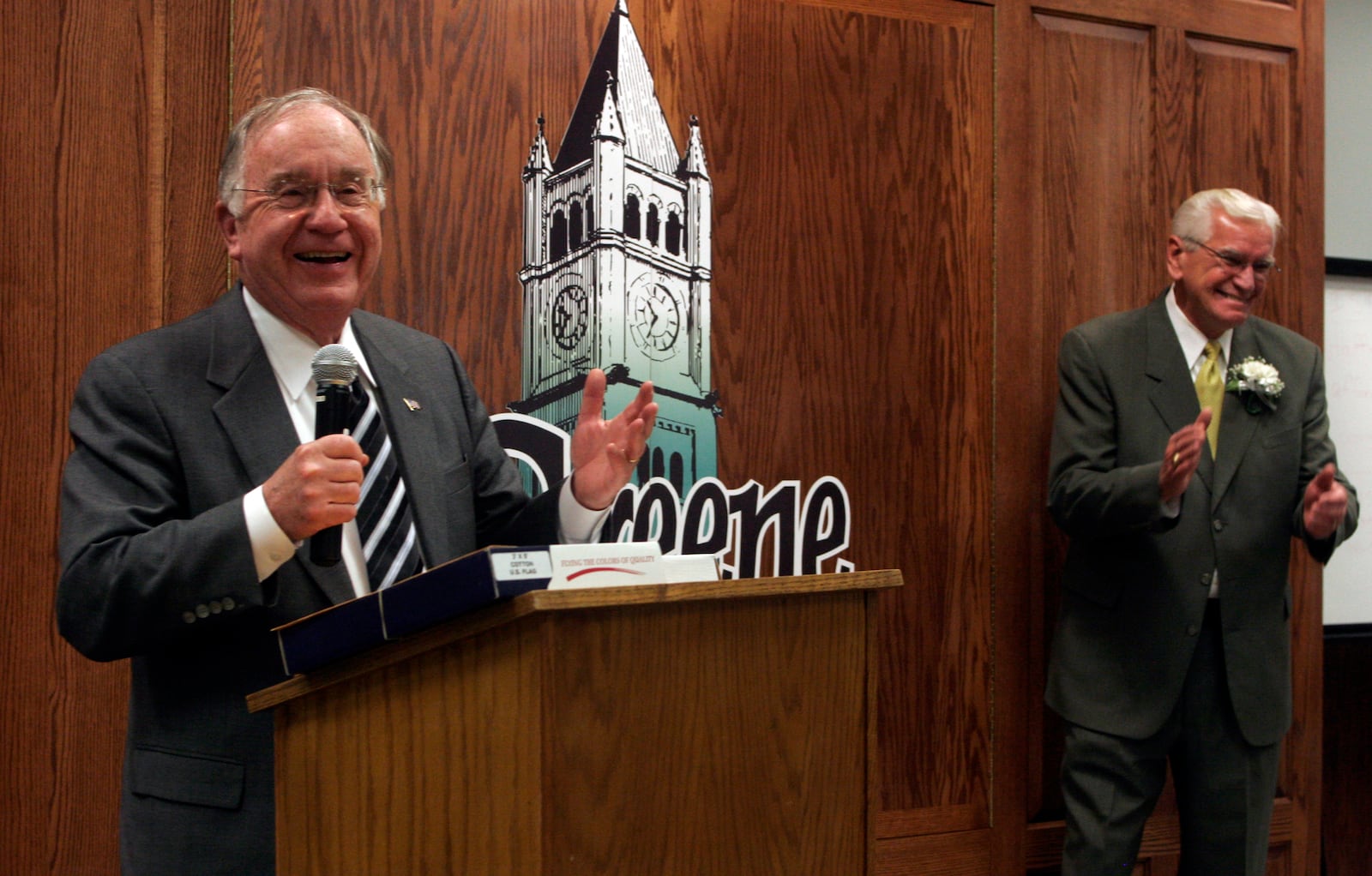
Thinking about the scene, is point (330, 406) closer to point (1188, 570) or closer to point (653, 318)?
point (653, 318)

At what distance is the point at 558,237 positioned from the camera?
10.3 feet

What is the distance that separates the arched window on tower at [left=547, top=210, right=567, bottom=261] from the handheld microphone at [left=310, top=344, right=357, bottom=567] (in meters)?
1.64

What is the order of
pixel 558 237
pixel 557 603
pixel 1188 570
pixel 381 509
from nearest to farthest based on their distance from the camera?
1. pixel 557 603
2. pixel 381 509
3. pixel 558 237
4. pixel 1188 570

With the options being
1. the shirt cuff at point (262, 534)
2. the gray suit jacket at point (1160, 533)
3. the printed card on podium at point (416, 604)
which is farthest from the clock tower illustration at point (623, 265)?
the printed card on podium at point (416, 604)

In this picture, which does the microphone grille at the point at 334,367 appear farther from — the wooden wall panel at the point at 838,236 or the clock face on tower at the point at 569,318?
the clock face on tower at the point at 569,318

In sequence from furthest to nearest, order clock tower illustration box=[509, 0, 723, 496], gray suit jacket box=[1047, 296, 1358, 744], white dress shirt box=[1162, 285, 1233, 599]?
1. white dress shirt box=[1162, 285, 1233, 599]
2. gray suit jacket box=[1047, 296, 1358, 744]
3. clock tower illustration box=[509, 0, 723, 496]

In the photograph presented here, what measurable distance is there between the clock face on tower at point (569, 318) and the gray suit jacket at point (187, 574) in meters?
1.24

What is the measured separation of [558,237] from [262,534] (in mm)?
1702

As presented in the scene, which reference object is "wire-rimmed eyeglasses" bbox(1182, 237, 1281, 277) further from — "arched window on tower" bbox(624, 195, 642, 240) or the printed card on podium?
the printed card on podium

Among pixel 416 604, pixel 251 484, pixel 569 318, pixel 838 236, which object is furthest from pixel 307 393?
pixel 838 236

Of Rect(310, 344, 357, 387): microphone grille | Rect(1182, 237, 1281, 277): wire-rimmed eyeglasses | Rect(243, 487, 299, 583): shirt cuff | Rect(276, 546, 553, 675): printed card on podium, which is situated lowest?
Rect(276, 546, 553, 675): printed card on podium

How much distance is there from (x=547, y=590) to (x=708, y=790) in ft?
0.93

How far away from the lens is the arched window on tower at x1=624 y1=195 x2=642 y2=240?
318 cm

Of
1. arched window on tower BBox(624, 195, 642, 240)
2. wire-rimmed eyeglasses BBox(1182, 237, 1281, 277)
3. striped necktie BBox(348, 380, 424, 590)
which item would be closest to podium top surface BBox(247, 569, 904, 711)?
striped necktie BBox(348, 380, 424, 590)
